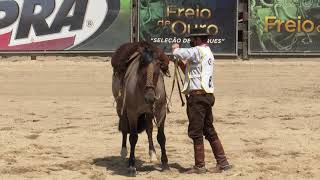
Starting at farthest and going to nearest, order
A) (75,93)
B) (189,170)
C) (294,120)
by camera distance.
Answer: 1. (75,93)
2. (294,120)
3. (189,170)

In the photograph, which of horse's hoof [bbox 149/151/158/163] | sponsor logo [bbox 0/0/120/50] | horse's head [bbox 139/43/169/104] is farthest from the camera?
sponsor logo [bbox 0/0/120/50]

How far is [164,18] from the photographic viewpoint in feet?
68.2

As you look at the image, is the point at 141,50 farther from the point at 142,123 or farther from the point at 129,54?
the point at 142,123

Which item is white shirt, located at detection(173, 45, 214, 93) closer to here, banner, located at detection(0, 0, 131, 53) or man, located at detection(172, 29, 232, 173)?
man, located at detection(172, 29, 232, 173)

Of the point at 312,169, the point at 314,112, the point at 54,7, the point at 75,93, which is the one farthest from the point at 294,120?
the point at 54,7

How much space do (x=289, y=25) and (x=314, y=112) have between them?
8770mm

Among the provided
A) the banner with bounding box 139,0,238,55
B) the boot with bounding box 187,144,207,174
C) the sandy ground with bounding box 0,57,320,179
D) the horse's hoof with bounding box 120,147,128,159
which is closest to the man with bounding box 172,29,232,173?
the boot with bounding box 187,144,207,174

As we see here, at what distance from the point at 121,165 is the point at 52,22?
43.6 ft

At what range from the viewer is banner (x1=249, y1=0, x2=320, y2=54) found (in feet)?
68.5

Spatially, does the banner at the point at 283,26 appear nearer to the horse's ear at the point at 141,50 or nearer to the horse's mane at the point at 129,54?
the horse's mane at the point at 129,54

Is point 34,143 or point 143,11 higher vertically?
point 143,11

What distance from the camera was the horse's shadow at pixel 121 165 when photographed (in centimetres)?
791

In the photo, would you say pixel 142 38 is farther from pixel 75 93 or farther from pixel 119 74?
pixel 119 74

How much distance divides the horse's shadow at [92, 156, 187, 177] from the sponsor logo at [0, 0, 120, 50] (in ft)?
41.5
